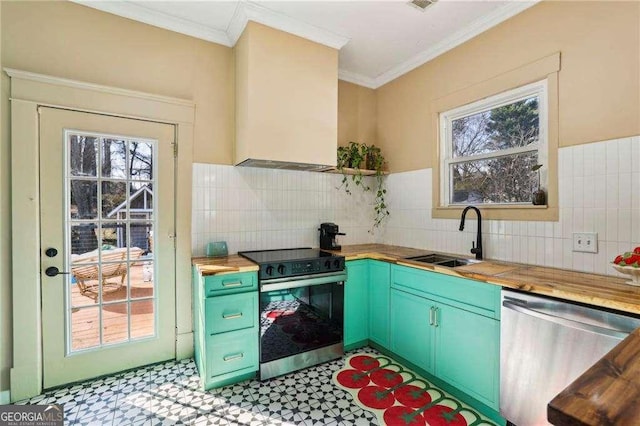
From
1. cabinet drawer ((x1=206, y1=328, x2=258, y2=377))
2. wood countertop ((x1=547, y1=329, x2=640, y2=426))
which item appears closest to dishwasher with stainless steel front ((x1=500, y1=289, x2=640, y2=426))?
wood countertop ((x1=547, y1=329, x2=640, y2=426))

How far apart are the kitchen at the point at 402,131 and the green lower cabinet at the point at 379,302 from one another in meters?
0.65

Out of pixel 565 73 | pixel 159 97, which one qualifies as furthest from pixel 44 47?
pixel 565 73

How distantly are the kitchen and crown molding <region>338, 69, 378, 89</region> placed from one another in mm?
94

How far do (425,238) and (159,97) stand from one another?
8.75 feet

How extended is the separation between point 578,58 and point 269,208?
8.33 feet

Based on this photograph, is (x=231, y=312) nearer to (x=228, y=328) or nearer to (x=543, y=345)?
(x=228, y=328)

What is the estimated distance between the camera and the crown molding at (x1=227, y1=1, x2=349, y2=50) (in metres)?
2.24

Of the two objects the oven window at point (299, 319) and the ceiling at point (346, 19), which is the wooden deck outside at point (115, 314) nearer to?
the oven window at point (299, 319)

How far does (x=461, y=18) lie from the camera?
2.37 metres

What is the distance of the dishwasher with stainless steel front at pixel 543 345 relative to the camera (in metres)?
1.36

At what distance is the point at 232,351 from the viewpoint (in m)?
2.09

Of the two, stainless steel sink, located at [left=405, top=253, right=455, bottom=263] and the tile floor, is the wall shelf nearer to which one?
stainless steel sink, located at [left=405, top=253, right=455, bottom=263]

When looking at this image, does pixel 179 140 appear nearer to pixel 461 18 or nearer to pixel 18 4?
pixel 18 4

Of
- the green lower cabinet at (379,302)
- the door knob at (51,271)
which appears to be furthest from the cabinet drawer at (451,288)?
the door knob at (51,271)
